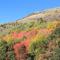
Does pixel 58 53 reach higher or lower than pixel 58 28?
lower

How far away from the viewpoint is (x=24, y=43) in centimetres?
3381

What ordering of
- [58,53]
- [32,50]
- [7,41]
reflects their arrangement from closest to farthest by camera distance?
1. [58,53]
2. [32,50]
3. [7,41]

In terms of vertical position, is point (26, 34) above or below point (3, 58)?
above

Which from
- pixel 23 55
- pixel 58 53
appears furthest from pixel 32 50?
pixel 58 53

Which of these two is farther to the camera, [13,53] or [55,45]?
[13,53]

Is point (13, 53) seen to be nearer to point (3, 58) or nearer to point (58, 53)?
point (3, 58)

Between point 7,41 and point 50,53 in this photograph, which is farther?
point 7,41

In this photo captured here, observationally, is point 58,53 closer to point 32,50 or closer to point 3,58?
point 32,50

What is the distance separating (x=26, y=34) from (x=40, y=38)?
3.49 m

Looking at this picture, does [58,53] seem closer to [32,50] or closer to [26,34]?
[32,50]

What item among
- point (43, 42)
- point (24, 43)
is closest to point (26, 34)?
point (24, 43)

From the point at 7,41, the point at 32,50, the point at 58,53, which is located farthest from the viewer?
the point at 7,41

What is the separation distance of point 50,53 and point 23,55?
10.5ft

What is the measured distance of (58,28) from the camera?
1278 inches
